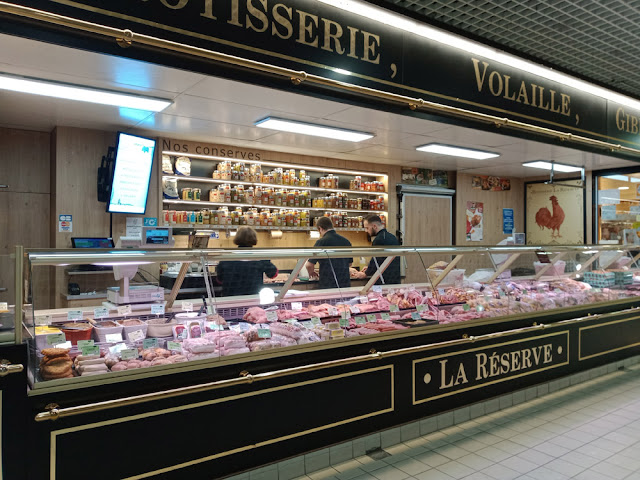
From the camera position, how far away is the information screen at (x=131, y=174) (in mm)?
5762

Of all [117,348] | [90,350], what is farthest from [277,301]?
[90,350]

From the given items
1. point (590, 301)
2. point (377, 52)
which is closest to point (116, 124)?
point (377, 52)

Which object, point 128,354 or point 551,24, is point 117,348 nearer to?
point 128,354

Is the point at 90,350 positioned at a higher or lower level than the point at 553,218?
lower

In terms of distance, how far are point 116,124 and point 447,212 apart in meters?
6.45

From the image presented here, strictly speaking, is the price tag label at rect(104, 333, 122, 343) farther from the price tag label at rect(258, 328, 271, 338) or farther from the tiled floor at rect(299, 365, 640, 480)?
the tiled floor at rect(299, 365, 640, 480)

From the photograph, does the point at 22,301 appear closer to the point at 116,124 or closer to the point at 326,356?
the point at 326,356

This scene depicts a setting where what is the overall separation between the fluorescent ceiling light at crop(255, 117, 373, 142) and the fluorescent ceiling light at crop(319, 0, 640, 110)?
63.0 inches

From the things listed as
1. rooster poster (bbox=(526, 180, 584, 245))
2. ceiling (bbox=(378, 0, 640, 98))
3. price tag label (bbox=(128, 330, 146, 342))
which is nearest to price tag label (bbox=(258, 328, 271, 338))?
price tag label (bbox=(128, 330, 146, 342))

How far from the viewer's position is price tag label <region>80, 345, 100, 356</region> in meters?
2.52

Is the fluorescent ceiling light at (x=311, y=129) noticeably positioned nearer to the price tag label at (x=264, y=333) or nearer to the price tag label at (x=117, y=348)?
the price tag label at (x=264, y=333)

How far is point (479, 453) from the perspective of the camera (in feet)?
11.1

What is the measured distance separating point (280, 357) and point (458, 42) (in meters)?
3.56

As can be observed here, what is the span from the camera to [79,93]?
4.39 m
